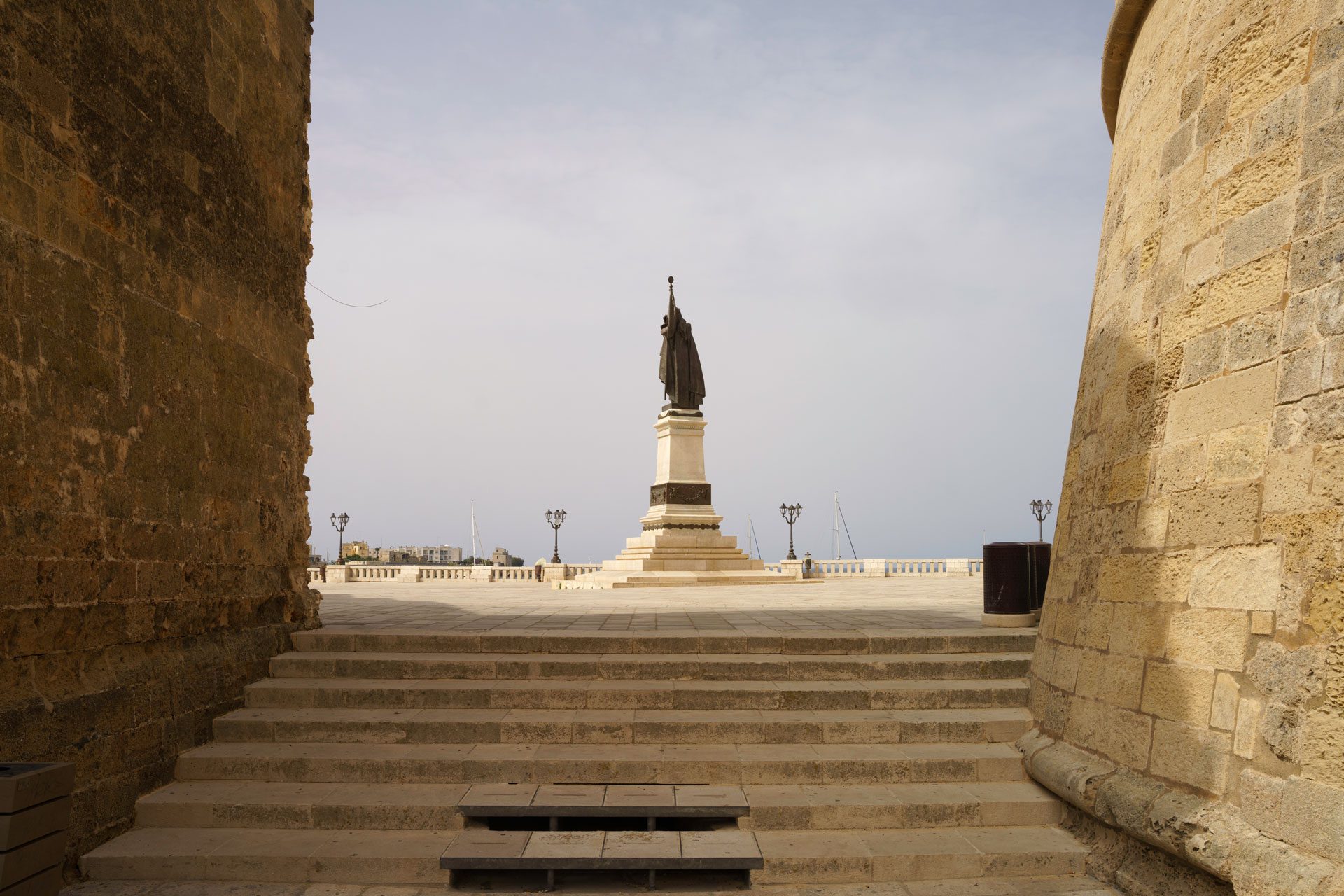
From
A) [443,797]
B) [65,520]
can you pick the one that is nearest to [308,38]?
[65,520]

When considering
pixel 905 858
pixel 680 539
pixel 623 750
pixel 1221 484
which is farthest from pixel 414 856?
pixel 680 539

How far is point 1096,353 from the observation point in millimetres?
5922

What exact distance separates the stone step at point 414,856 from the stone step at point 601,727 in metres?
0.87

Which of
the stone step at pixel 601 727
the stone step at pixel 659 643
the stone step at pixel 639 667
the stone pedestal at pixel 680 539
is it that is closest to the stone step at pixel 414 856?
the stone step at pixel 601 727

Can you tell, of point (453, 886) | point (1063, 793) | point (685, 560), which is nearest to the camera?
point (453, 886)

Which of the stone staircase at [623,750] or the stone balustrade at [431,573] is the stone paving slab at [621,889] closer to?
the stone staircase at [623,750]

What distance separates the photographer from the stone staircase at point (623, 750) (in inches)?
192

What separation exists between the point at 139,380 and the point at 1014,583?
7.08 meters

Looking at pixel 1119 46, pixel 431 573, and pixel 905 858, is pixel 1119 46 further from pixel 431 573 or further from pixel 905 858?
pixel 431 573

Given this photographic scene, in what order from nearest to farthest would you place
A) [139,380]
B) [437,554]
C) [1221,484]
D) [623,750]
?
[1221,484], [139,380], [623,750], [437,554]

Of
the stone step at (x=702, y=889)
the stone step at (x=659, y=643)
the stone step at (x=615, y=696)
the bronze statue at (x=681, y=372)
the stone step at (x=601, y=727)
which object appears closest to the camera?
the stone step at (x=702, y=889)

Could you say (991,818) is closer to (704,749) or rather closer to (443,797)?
(704,749)

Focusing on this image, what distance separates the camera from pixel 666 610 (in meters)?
10.8

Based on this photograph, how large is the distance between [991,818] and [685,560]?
1568cm
